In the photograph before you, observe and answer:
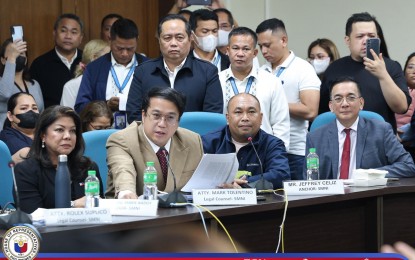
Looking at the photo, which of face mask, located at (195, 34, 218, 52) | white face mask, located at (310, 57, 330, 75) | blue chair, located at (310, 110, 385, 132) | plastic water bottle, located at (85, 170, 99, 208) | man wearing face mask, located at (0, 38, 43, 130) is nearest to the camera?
plastic water bottle, located at (85, 170, 99, 208)

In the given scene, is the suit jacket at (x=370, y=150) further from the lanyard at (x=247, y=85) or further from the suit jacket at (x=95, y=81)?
the suit jacket at (x=95, y=81)

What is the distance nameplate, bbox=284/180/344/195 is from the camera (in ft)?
12.0

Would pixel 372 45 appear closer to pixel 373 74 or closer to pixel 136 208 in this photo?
pixel 373 74

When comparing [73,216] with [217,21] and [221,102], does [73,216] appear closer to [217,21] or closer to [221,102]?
[221,102]

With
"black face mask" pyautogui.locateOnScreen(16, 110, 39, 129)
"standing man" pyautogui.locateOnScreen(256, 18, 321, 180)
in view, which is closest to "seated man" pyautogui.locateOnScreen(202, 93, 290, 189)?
"standing man" pyautogui.locateOnScreen(256, 18, 321, 180)

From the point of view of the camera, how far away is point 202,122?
4.48m

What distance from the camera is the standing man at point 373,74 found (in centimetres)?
480

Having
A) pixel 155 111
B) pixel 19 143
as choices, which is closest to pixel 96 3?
pixel 19 143

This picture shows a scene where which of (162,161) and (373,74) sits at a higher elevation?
(373,74)

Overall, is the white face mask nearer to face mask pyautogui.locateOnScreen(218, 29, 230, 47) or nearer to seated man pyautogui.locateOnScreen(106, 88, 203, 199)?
face mask pyautogui.locateOnScreen(218, 29, 230, 47)

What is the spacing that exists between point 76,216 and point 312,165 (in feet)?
5.41

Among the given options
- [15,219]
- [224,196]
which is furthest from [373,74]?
[15,219]

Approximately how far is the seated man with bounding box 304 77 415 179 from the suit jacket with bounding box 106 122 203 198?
0.78 m

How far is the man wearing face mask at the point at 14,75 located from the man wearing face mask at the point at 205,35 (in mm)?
1123
